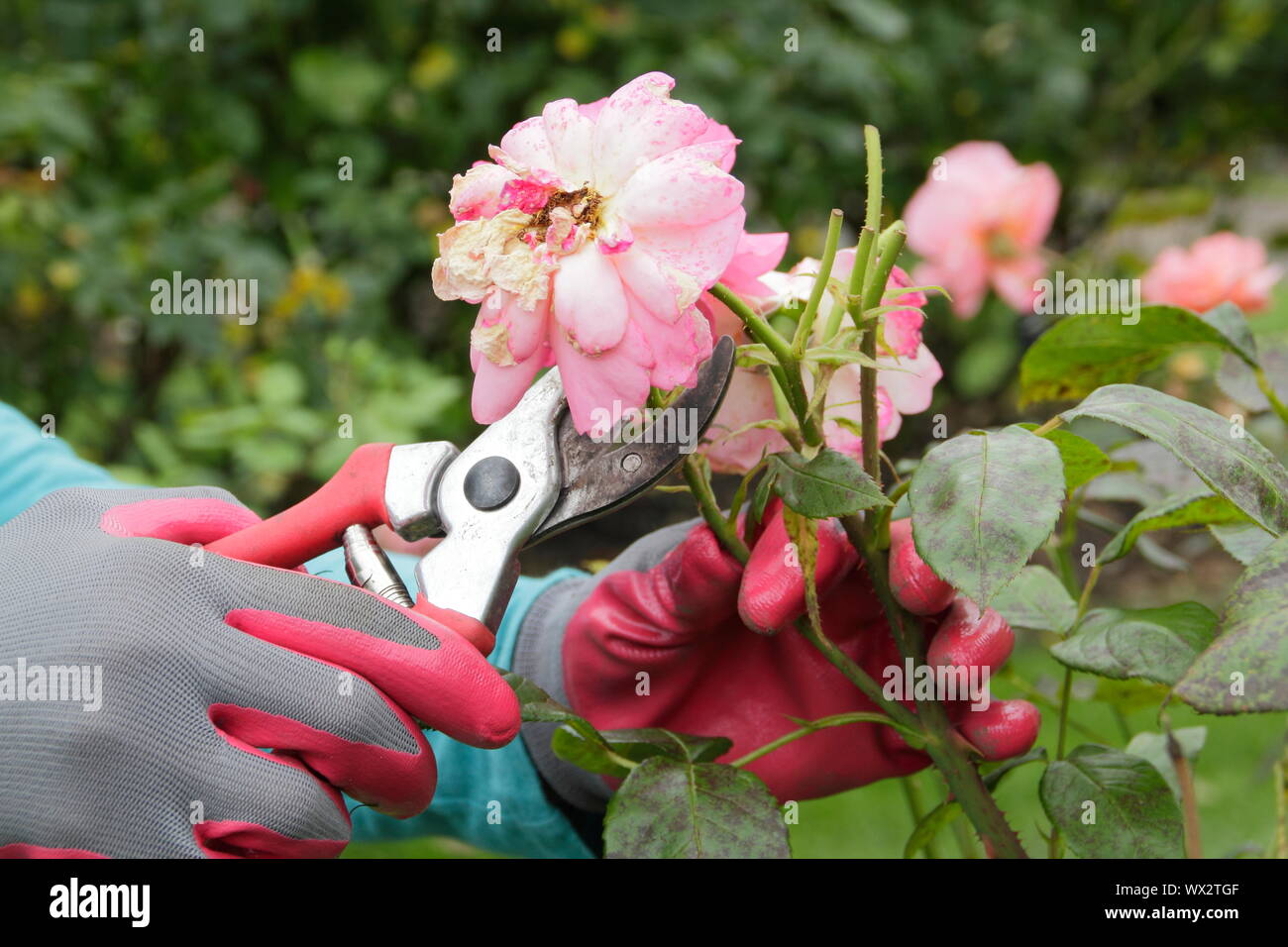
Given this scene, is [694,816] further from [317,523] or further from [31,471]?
[31,471]

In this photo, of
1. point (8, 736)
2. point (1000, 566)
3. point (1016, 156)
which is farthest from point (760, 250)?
point (1016, 156)

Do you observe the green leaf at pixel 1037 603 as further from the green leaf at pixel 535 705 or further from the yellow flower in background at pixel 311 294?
the yellow flower in background at pixel 311 294

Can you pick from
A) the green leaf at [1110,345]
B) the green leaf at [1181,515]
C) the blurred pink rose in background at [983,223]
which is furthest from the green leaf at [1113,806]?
the blurred pink rose in background at [983,223]

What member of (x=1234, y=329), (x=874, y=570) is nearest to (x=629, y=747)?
(x=874, y=570)

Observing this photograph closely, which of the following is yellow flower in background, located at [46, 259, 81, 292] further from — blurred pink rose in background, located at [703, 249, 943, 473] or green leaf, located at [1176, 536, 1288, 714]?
green leaf, located at [1176, 536, 1288, 714]

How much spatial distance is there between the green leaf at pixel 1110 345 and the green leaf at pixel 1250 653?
0.22m

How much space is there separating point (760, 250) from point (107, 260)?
56.8 inches

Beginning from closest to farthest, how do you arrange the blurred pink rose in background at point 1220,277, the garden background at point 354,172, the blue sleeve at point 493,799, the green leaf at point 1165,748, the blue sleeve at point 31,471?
the green leaf at point 1165,748 < the blue sleeve at point 493,799 < the blue sleeve at point 31,471 < the blurred pink rose in background at point 1220,277 < the garden background at point 354,172

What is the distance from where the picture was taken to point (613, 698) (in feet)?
2.68

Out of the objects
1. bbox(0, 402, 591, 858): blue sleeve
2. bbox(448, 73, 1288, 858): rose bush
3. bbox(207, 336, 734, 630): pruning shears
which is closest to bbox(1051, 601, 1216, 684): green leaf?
bbox(448, 73, 1288, 858): rose bush

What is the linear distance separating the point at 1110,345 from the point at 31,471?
37.6 inches

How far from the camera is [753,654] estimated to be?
780mm

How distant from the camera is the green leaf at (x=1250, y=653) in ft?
1.45

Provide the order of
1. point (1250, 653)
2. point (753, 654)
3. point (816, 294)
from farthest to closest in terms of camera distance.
A: point (753, 654) < point (816, 294) < point (1250, 653)
